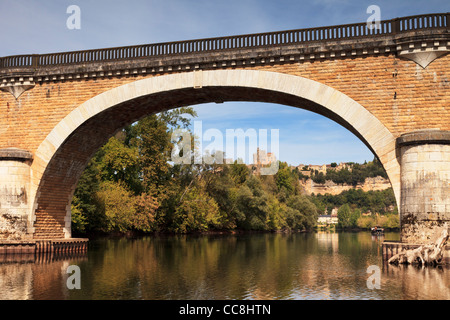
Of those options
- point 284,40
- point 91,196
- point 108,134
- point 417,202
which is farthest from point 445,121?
point 91,196

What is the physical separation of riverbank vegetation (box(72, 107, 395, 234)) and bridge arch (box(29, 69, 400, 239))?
26.4ft

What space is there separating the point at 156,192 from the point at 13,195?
65.5 feet

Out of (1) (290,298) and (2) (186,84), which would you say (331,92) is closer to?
(2) (186,84)

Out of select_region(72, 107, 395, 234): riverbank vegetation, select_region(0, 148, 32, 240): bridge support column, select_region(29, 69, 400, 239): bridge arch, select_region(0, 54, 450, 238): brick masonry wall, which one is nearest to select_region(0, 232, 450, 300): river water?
select_region(0, 148, 32, 240): bridge support column

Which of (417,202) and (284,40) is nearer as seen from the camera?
(417,202)

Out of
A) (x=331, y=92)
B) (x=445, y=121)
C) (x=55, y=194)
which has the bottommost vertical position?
(x=55, y=194)

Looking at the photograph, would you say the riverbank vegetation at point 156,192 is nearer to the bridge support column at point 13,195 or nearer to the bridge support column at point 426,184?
the bridge support column at point 13,195

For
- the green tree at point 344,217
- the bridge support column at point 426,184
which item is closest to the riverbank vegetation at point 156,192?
the bridge support column at point 426,184

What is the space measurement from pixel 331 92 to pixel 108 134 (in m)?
12.0

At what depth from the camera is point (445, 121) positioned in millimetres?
16906

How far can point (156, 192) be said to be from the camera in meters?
40.8

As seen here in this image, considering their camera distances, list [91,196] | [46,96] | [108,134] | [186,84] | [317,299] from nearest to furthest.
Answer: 1. [317,299]
2. [186,84]
3. [46,96]
4. [108,134]
5. [91,196]

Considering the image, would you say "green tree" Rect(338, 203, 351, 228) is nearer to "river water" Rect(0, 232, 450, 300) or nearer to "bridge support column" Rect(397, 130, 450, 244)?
"river water" Rect(0, 232, 450, 300)

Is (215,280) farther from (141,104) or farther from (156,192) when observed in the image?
(156,192)
